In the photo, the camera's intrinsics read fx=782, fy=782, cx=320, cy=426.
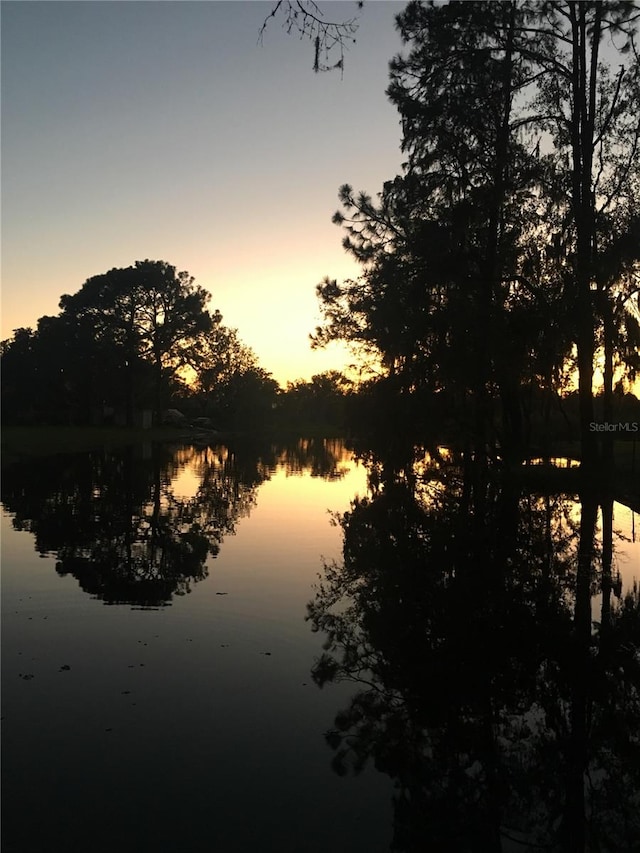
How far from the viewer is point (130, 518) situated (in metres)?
16.1

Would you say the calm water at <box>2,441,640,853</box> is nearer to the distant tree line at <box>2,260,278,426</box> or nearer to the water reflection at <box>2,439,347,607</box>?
the water reflection at <box>2,439,347,607</box>

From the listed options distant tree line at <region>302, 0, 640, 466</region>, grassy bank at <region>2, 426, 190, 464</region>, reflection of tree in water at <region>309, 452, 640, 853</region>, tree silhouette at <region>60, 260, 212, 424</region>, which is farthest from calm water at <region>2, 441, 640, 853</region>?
tree silhouette at <region>60, 260, 212, 424</region>

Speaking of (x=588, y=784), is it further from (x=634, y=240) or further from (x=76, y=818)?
(x=634, y=240)

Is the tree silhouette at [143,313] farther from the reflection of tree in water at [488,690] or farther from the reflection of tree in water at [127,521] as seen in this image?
the reflection of tree in water at [488,690]

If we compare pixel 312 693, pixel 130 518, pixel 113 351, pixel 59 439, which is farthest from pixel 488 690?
pixel 113 351

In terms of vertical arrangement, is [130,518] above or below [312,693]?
above

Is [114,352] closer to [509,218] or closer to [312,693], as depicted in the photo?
[509,218]

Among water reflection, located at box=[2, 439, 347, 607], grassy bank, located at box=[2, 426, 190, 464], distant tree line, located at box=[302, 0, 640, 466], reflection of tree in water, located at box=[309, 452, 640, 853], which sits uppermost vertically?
distant tree line, located at box=[302, 0, 640, 466]

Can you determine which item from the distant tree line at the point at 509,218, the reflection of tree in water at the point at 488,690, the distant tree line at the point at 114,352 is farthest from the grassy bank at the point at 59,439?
the reflection of tree in water at the point at 488,690

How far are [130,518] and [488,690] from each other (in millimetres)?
11132

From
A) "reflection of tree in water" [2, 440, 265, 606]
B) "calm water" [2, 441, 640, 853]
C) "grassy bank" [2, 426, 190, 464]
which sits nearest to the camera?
"calm water" [2, 441, 640, 853]

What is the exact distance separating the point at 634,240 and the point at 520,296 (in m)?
3.69

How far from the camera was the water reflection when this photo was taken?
10438 millimetres

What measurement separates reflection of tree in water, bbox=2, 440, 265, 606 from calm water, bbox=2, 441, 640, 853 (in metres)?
0.09
